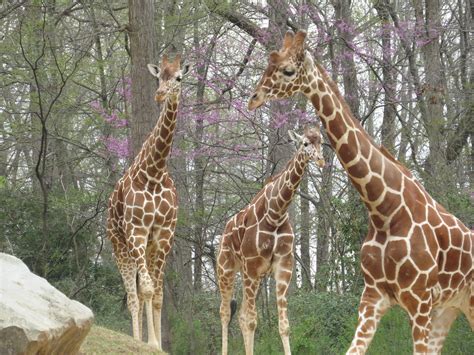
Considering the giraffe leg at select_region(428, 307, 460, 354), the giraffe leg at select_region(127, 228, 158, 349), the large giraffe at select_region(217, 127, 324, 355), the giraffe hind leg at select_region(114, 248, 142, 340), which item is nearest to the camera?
the giraffe leg at select_region(428, 307, 460, 354)

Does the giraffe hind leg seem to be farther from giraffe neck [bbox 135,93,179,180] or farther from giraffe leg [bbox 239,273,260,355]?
giraffe leg [bbox 239,273,260,355]

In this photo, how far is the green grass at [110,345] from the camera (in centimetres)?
803

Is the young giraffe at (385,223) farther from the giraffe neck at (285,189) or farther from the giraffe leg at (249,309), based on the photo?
the giraffe leg at (249,309)

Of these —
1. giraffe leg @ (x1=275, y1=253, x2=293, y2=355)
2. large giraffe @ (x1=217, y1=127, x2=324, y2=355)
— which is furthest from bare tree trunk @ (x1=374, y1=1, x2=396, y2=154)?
giraffe leg @ (x1=275, y1=253, x2=293, y2=355)

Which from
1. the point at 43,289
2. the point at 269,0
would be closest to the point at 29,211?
the point at 269,0

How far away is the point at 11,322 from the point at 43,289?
1.02m

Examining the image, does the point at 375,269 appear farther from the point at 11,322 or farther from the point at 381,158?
the point at 11,322

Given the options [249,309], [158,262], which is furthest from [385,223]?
[158,262]

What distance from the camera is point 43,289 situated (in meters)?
6.83

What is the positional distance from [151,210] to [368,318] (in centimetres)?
358

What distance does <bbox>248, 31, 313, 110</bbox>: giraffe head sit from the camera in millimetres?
6008

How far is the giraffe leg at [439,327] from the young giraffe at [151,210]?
10.2 ft

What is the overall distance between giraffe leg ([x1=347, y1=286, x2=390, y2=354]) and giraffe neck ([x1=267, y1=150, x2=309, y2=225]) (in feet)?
7.98

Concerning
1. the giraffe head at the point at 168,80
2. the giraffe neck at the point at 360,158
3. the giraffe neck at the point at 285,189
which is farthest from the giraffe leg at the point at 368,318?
the giraffe head at the point at 168,80
